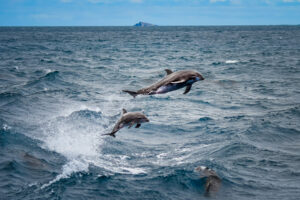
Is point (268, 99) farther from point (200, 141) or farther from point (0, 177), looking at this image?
point (0, 177)

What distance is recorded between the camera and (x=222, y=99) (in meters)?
23.6

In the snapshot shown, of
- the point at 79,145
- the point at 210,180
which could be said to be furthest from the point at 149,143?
the point at 210,180

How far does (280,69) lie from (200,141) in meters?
26.5

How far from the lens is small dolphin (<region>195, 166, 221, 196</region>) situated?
35.2ft

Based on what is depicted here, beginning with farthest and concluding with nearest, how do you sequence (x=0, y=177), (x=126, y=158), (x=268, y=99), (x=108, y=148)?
(x=268, y=99) < (x=108, y=148) < (x=126, y=158) < (x=0, y=177)

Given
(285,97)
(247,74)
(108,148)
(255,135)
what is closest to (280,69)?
(247,74)

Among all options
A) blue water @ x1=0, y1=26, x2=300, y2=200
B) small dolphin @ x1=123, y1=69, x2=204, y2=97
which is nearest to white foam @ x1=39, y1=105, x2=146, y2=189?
blue water @ x1=0, y1=26, x2=300, y2=200

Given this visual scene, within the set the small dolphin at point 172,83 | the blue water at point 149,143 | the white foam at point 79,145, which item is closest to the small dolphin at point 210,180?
the blue water at point 149,143

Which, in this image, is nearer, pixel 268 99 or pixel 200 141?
pixel 200 141

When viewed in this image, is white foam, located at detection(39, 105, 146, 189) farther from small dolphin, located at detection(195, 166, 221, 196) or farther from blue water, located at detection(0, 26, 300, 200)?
small dolphin, located at detection(195, 166, 221, 196)

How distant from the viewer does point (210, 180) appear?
1138 cm

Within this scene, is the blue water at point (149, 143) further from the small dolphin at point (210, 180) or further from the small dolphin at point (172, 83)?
the small dolphin at point (172, 83)

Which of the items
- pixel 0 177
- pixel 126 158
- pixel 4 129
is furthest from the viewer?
pixel 4 129

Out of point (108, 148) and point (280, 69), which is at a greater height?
point (280, 69)
